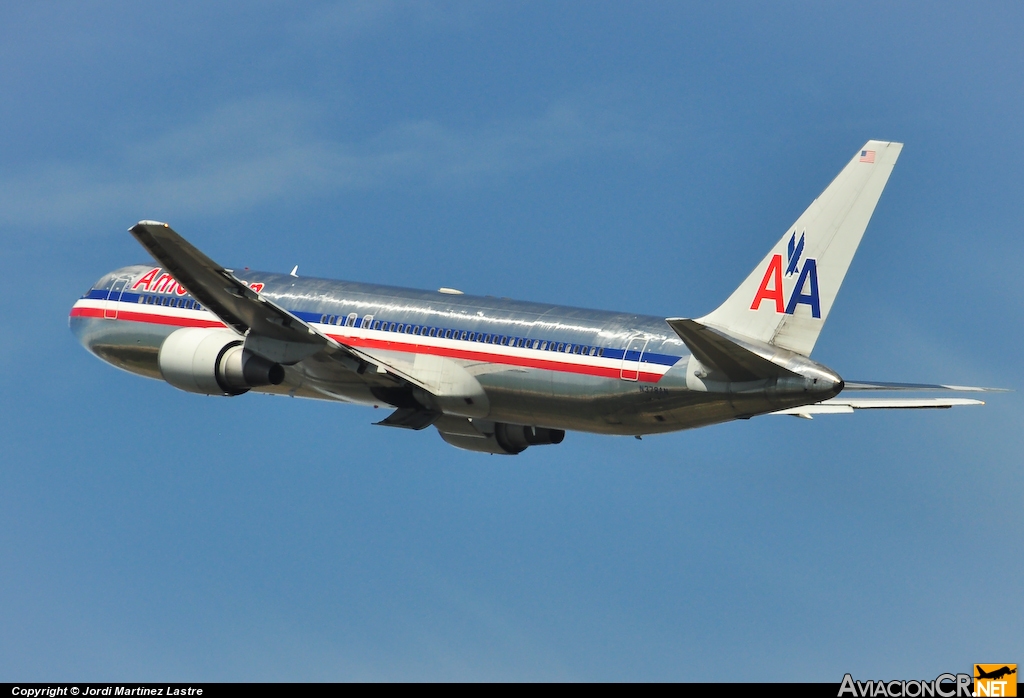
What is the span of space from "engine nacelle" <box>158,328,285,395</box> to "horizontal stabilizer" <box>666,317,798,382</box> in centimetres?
1252

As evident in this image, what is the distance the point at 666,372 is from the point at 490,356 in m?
5.55

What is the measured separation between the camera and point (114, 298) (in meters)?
58.1

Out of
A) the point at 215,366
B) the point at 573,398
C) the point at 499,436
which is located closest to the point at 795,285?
the point at 573,398

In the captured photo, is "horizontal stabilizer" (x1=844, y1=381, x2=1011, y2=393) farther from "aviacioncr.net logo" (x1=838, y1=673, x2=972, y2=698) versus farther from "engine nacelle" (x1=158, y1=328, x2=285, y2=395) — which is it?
"engine nacelle" (x1=158, y1=328, x2=285, y2=395)

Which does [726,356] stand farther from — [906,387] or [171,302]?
[171,302]

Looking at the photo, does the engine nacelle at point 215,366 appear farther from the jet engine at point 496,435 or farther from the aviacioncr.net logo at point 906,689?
the aviacioncr.net logo at point 906,689

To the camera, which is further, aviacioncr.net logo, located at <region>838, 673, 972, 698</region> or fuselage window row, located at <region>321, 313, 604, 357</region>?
fuselage window row, located at <region>321, 313, 604, 357</region>

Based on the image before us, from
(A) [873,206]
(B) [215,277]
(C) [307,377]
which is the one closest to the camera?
(A) [873,206]

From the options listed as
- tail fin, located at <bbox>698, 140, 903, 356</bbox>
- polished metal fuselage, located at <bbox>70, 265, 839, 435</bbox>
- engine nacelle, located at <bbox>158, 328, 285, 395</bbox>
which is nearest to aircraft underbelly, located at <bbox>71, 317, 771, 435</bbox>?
polished metal fuselage, located at <bbox>70, 265, 839, 435</bbox>

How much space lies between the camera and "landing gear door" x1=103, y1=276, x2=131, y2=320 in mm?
57812

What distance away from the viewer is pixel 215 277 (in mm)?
49156

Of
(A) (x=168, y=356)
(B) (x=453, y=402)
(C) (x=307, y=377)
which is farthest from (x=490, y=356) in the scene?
(A) (x=168, y=356)

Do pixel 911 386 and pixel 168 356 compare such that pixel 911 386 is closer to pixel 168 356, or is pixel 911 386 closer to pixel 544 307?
pixel 544 307

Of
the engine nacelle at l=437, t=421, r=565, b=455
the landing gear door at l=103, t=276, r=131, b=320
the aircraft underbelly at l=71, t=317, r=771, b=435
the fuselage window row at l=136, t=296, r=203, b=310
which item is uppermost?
the landing gear door at l=103, t=276, r=131, b=320
